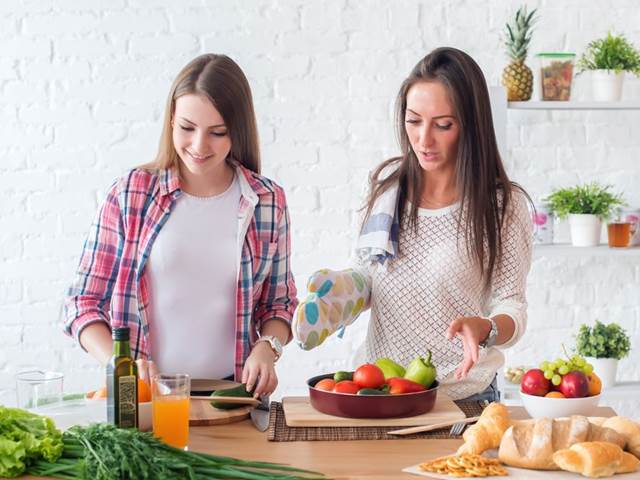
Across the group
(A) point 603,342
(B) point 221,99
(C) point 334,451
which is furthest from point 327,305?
(A) point 603,342

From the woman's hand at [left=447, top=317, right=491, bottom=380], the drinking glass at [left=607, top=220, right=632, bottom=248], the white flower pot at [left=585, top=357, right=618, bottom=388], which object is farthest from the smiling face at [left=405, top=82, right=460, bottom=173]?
the white flower pot at [left=585, top=357, right=618, bottom=388]

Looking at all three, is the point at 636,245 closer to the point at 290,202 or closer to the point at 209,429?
the point at 290,202

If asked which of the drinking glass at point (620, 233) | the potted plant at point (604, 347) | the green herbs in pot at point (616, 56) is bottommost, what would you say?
the potted plant at point (604, 347)

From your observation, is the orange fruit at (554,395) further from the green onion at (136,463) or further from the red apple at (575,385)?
the green onion at (136,463)

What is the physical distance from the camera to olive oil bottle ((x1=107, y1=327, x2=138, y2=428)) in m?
1.70

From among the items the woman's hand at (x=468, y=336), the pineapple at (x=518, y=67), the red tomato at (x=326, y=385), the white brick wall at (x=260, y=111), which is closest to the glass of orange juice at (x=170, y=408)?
the red tomato at (x=326, y=385)

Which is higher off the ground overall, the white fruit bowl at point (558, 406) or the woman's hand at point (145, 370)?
the woman's hand at point (145, 370)

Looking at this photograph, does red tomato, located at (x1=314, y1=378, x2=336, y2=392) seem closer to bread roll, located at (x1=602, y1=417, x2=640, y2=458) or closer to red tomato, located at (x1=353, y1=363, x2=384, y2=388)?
red tomato, located at (x1=353, y1=363, x2=384, y2=388)

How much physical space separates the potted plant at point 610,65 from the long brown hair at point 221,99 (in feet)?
5.85

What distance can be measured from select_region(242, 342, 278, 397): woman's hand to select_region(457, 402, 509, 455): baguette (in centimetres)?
53

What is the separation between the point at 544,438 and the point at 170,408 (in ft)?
2.19

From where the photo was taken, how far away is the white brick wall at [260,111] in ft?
11.8

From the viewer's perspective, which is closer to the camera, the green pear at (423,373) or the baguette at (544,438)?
the baguette at (544,438)

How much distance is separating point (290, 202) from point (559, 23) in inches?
50.2
